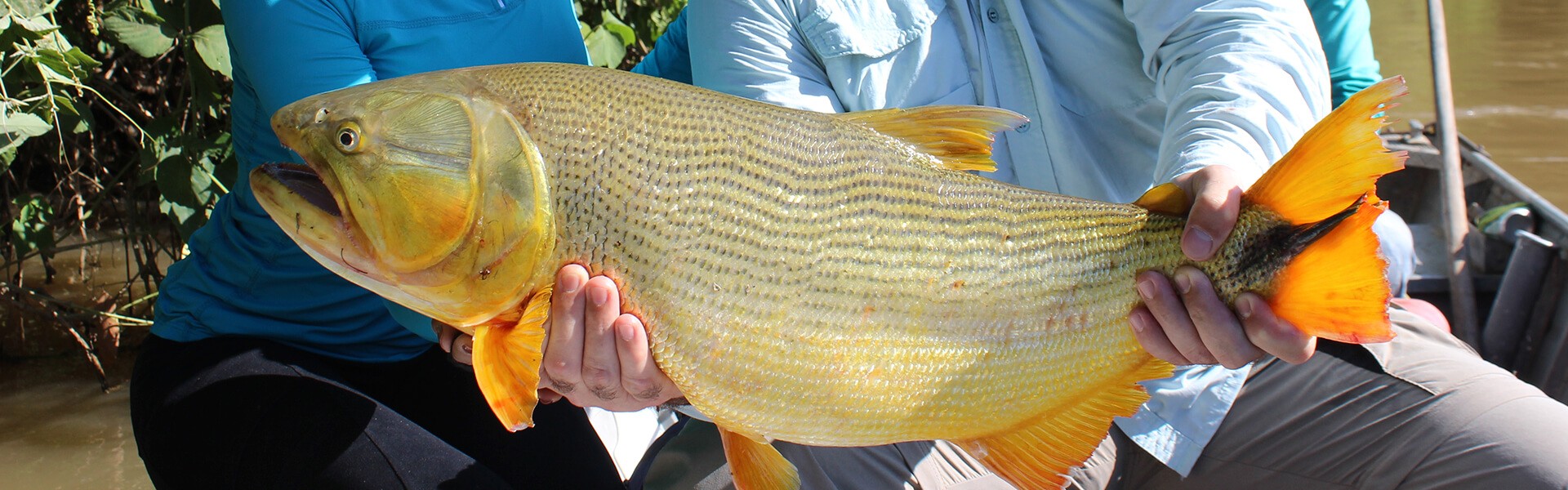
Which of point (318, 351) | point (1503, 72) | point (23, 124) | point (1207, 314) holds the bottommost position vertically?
point (1503, 72)

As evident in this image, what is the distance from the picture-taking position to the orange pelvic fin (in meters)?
1.43

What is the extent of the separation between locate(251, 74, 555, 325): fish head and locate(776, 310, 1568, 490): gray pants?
2.73 ft

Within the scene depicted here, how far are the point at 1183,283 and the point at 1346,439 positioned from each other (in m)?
0.80

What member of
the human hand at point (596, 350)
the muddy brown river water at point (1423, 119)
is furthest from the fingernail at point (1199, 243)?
the muddy brown river water at point (1423, 119)

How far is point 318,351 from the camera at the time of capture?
87.2 inches

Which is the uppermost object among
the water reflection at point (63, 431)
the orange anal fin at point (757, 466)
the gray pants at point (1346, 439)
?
the orange anal fin at point (757, 466)

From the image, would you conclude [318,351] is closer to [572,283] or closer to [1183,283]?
[572,283]

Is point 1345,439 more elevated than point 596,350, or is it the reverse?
point 596,350

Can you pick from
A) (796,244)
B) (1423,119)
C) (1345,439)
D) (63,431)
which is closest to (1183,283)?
(796,244)

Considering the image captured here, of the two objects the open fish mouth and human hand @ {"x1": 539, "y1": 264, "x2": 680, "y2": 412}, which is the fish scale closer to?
human hand @ {"x1": 539, "y1": 264, "x2": 680, "y2": 412}

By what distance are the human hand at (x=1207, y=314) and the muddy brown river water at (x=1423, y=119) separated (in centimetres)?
194

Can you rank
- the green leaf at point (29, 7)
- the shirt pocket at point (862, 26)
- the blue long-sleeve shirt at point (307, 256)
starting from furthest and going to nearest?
1. the green leaf at point (29, 7)
2. the shirt pocket at point (862, 26)
3. the blue long-sleeve shirt at point (307, 256)

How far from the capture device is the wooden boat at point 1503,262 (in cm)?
323

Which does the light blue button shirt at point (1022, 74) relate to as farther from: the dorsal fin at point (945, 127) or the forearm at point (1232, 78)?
the dorsal fin at point (945, 127)
